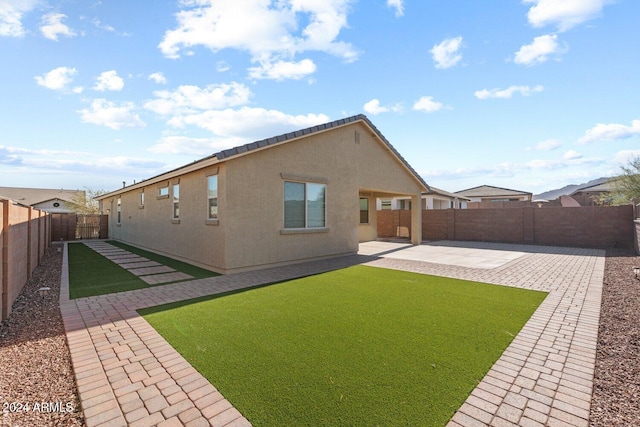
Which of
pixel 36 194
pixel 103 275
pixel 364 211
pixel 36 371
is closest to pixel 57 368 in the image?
pixel 36 371

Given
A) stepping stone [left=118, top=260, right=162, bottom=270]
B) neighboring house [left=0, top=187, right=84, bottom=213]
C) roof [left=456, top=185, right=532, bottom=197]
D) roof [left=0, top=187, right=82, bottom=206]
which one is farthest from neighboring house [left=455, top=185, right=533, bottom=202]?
roof [left=0, top=187, right=82, bottom=206]

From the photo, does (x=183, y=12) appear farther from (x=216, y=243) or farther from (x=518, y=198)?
(x=518, y=198)

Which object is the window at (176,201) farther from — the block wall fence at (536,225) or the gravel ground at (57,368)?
the block wall fence at (536,225)

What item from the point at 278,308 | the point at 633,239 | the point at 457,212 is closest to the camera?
the point at 278,308

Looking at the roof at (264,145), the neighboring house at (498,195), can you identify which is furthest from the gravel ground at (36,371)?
the neighboring house at (498,195)

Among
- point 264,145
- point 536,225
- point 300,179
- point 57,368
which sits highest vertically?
point 264,145

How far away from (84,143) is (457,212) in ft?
65.9

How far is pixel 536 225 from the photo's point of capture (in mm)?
16562

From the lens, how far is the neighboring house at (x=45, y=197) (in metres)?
45.0

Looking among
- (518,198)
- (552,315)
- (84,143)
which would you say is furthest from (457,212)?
(518,198)

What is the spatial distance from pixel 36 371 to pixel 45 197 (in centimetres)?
6227

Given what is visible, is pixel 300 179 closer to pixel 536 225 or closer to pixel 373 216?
pixel 373 216

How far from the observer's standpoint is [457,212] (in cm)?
1902

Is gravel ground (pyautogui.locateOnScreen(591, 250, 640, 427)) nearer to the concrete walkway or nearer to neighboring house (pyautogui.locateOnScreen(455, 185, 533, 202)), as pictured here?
the concrete walkway
